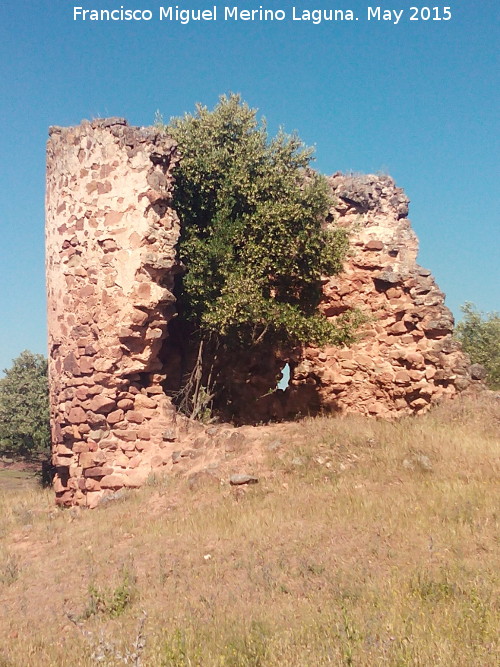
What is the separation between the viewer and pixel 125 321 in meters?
10.4

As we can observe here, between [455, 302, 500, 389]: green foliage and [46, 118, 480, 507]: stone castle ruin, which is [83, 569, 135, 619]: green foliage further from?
[455, 302, 500, 389]: green foliage

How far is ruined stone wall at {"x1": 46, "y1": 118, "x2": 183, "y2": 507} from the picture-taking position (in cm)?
1038

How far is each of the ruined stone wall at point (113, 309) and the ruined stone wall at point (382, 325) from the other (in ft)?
12.4

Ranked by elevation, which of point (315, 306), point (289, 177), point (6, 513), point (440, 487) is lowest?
point (6, 513)

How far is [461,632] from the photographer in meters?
4.45

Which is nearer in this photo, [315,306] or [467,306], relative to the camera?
[315,306]

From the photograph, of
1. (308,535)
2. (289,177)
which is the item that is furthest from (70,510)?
(289,177)

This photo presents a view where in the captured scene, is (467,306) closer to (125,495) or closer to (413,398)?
(413,398)

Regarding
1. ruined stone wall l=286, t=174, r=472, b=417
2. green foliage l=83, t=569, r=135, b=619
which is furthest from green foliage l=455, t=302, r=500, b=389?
green foliage l=83, t=569, r=135, b=619

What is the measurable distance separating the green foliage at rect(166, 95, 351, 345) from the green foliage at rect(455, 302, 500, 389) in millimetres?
8480

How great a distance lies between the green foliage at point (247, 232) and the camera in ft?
38.0

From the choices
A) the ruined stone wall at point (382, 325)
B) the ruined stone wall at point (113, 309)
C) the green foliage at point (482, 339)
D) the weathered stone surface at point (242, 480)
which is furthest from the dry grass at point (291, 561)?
the green foliage at point (482, 339)

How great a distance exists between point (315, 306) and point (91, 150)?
529cm

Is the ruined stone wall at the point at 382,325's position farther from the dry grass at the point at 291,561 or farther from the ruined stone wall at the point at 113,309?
the ruined stone wall at the point at 113,309
